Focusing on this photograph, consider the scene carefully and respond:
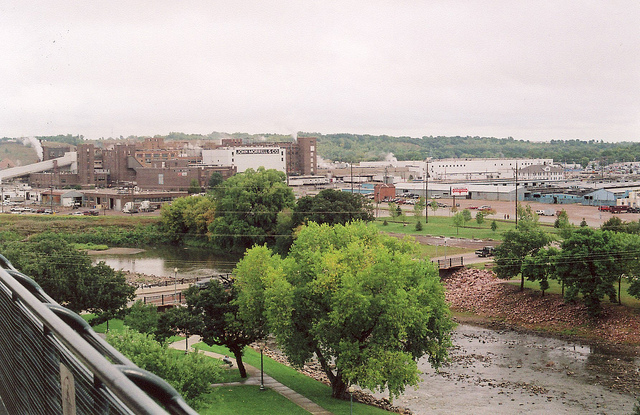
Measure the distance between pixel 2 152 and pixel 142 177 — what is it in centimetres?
1933

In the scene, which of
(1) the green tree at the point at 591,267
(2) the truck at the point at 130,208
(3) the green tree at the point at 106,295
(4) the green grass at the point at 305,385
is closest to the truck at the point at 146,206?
(2) the truck at the point at 130,208

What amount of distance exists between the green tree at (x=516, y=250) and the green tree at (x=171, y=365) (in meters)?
14.7

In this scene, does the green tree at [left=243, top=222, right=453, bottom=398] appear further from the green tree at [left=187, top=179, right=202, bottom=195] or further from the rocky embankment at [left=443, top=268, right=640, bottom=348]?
the green tree at [left=187, top=179, right=202, bottom=195]

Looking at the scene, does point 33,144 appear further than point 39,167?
Yes

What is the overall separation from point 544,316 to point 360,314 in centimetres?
1031

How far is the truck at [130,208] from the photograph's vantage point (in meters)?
48.7

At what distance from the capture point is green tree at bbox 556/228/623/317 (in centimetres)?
1938

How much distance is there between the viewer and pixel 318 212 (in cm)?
3094

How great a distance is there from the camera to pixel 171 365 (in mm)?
10219

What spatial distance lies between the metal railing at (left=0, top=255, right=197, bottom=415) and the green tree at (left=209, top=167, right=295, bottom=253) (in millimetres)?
31630

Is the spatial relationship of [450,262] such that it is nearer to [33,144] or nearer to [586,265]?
[586,265]

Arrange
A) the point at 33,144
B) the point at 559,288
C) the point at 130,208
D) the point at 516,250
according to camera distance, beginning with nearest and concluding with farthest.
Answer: the point at 559,288 < the point at 516,250 < the point at 130,208 < the point at 33,144

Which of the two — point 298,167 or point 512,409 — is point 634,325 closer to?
point 512,409

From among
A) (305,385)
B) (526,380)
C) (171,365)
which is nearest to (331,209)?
(305,385)
